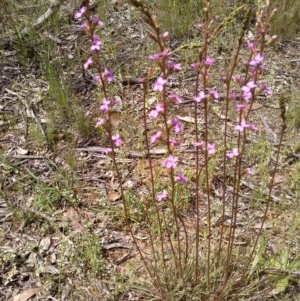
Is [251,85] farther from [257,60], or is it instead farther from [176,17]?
[176,17]

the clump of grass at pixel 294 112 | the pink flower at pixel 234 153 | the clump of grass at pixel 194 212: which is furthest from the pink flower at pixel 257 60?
the clump of grass at pixel 294 112

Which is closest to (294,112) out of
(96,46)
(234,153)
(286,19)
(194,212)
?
(194,212)

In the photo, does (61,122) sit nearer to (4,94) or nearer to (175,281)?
(4,94)

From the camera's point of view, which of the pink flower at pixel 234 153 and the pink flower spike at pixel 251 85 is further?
the pink flower at pixel 234 153

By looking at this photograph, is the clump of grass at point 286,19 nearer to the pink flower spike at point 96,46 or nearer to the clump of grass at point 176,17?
the clump of grass at point 176,17

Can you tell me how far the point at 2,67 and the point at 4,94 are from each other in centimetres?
37

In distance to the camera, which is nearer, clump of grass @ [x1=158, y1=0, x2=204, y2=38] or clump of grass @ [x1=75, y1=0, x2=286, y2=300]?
clump of grass @ [x1=75, y1=0, x2=286, y2=300]

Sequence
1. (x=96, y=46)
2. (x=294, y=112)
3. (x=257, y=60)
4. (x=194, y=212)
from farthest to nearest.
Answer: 1. (x=294, y=112)
2. (x=194, y=212)
3. (x=96, y=46)
4. (x=257, y=60)

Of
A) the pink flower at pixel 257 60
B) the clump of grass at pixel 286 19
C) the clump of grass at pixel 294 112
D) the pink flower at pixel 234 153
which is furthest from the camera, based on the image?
the clump of grass at pixel 286 19

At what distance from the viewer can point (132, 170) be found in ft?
10.2

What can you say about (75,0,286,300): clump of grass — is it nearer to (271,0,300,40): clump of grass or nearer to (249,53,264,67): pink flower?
(249,53,264,67): pink flower

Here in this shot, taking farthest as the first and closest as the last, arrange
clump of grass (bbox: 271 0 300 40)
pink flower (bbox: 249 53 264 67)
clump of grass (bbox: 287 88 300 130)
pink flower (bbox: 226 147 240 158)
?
clump of grass (bbox: 271 0 300 40) < clump of grass (bbox: 287 88 300 130) < pink flower (bbox: 226 147 240 158) < pink flower (bbox: 249 53 264 67)

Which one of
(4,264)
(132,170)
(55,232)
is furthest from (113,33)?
(4,264)

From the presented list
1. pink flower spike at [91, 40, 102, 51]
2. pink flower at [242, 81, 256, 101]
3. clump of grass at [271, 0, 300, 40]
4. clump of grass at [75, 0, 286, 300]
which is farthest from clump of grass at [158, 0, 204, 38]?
pink flower at [242, 81, 256, 101]
